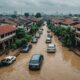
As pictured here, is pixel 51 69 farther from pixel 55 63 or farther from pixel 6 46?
pixel 6 46

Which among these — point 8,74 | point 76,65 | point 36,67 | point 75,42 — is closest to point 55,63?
point 76,65

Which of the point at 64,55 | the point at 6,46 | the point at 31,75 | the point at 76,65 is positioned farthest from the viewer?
the point at 6,46

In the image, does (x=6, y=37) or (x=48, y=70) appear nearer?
(x=48, y=70)

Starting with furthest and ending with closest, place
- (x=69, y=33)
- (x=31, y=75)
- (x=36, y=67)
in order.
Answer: (x=69, y=33) < (x=36, y=67) < (x=31, y=75)

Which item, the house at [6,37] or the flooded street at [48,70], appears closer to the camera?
the flooded street at [48,70]

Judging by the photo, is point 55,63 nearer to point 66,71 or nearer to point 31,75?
point 66,71

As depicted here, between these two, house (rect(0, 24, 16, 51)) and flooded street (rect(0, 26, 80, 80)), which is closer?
flooded street (rect(0, 26, 80, 80))

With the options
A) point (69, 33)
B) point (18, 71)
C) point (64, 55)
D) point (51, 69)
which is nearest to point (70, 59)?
point (64, 55)

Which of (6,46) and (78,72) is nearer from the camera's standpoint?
(78,72)

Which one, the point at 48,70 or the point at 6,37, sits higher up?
the point at 6,37
